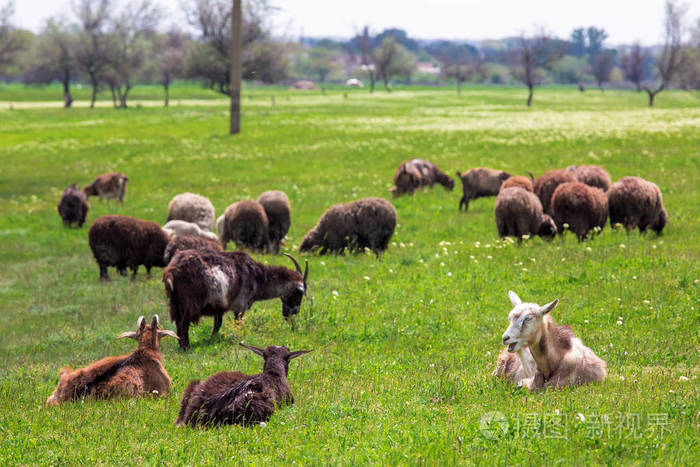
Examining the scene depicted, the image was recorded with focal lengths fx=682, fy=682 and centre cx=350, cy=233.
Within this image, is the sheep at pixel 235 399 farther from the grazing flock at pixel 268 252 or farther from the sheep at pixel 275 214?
the sheep at pixel 275 214

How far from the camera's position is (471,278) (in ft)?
42.4

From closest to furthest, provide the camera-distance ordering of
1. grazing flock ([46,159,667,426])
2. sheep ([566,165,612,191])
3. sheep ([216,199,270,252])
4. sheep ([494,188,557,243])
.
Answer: grazing flock ([46,159,667,426]) < sheep ([494,188,557,243]) < sheep ([216,199,270,252]) < sheep ([566,165,612,191])

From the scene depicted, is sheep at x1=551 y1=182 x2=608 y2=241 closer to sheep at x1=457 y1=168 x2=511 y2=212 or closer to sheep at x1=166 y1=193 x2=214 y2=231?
sheep at x1=457 y1=168 x2=511 y2=212

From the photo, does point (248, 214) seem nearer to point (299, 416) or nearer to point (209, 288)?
point (209, 288)

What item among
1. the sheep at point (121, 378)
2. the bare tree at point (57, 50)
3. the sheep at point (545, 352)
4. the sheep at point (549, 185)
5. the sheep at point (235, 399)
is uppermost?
the bare tree at point (57, 50)

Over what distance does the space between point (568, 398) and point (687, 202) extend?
52.1 feet

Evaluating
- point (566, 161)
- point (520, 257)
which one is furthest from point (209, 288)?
point (566, 161)

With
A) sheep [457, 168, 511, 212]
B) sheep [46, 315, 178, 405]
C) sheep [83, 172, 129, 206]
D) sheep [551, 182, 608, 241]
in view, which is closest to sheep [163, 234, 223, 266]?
sheep [46, 315, 178, 405]

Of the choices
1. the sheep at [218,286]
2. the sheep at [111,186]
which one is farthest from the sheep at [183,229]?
the sheep at [111,186]

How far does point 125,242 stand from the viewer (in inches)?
604

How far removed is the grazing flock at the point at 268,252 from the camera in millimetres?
6887

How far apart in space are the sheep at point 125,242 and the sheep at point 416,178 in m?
11.1

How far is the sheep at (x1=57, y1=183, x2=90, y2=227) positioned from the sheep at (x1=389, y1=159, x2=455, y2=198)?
1066 cm

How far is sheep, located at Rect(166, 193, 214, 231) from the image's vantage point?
62.0ft
